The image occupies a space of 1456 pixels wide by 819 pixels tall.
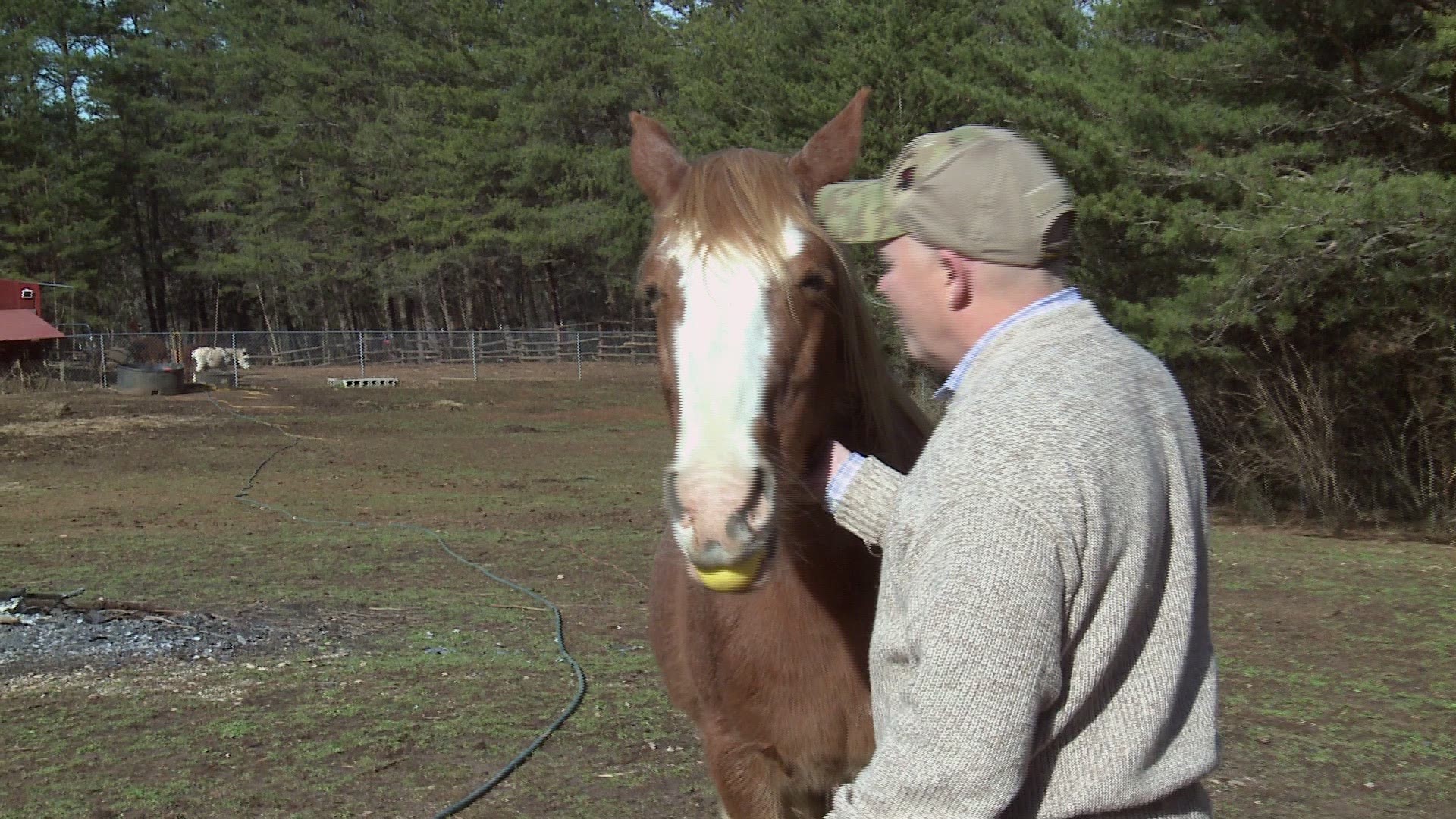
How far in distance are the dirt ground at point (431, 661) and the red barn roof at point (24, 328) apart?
584 inches

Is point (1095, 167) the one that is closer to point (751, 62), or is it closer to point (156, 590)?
point (156, 590)

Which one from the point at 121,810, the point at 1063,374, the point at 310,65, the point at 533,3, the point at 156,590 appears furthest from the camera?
the point at 310,65

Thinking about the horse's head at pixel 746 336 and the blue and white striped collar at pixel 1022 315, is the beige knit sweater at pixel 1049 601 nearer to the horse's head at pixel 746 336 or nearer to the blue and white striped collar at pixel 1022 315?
the blue and white striped collar at pixel 1022 315

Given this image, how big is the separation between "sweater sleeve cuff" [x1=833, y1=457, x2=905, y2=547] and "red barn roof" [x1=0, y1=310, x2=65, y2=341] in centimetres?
2883

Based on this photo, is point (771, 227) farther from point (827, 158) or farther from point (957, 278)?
point (957, 278)

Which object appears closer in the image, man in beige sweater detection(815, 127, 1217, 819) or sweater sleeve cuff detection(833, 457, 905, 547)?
man in beige sweater detection(815, 127, 1217, 819)

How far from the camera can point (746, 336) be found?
192cm

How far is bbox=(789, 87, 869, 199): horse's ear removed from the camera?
237 cm

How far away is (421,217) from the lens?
137 ft

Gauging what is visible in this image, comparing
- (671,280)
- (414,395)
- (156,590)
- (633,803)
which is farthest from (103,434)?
(671,280)

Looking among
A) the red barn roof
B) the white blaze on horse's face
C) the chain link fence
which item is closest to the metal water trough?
the red barn roof

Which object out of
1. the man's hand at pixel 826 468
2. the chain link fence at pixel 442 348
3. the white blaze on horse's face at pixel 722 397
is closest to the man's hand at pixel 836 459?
the man's hand at pixel 826 468

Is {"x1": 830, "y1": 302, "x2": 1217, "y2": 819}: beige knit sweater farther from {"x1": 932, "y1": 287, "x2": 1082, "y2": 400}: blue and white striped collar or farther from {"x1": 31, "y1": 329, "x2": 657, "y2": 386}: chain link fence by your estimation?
{"x1": 31, "y1": 329, "x2": 657, "y2": 386}: chain link fence

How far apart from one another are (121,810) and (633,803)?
1829 mm
